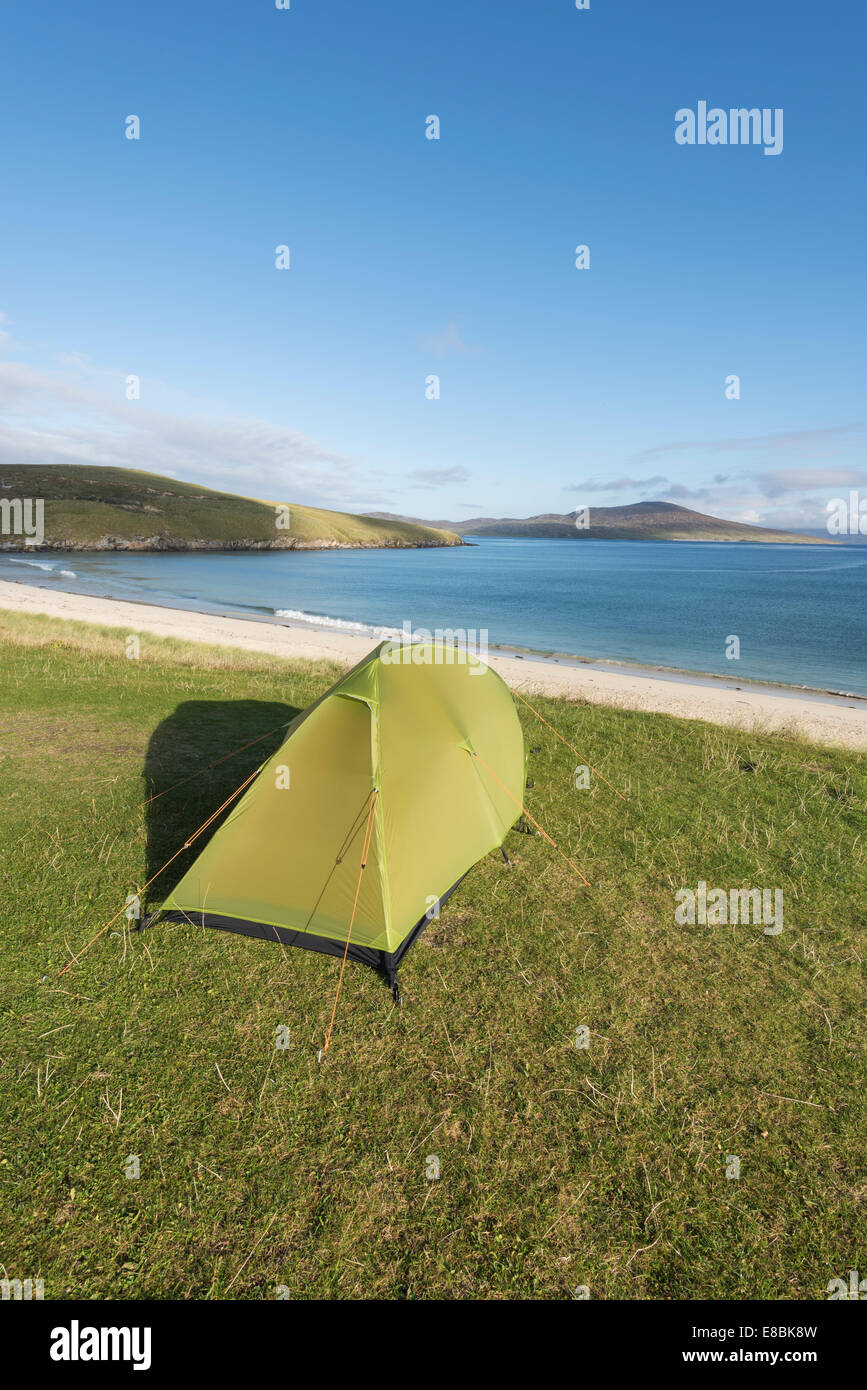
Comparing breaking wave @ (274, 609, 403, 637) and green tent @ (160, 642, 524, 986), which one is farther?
breaking wave @ (274, 609, 403, 637)

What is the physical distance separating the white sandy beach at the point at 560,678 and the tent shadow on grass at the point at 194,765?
24.5 feet

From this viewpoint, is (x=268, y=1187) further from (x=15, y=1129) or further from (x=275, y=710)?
(x=275, y=710)

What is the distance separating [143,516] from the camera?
10900 cm

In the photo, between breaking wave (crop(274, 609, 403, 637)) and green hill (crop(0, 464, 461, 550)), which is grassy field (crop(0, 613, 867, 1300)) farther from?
green hill (crop(0, 464, 461, 550))

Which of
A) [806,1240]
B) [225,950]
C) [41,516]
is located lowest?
[806,1240]

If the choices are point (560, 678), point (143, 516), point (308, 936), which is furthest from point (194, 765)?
point (143, 516)

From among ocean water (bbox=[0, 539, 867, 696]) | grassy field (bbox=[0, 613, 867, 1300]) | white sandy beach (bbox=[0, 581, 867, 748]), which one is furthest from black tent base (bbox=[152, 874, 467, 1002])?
ocean water (bbox=[0, 539, 867, 696])

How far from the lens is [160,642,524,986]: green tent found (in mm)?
5984

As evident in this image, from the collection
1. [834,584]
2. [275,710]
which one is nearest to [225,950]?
[275,710]

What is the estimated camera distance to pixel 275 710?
45.8 ft

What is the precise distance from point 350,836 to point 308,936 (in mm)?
1051

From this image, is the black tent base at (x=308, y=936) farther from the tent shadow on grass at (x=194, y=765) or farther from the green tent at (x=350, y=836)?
the tent shadow on grass at (x=194, y=765)

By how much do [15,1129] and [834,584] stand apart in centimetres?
10571

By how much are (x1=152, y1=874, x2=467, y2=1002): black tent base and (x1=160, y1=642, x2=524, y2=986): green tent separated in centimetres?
1
